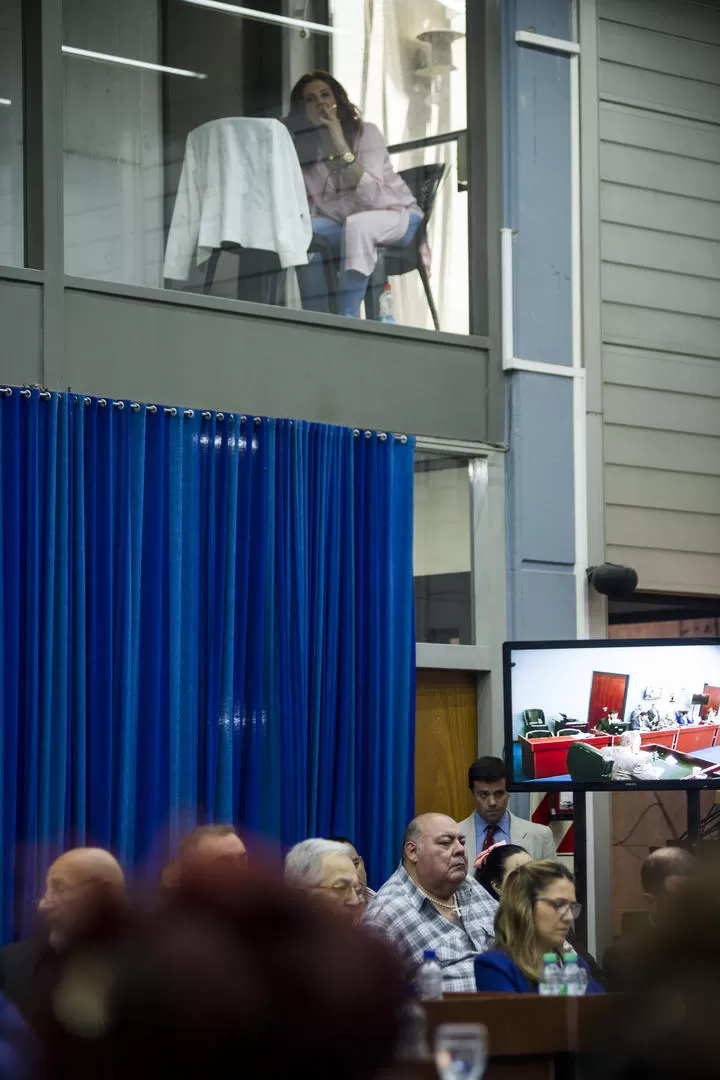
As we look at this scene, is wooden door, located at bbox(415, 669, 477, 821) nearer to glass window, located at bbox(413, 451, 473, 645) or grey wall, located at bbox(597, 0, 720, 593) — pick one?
glass window, located at bbox(413, 451, 473, 645)

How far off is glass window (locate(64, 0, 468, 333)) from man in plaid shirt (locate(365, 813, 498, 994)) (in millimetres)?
2846

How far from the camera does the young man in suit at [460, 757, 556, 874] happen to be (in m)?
7.16

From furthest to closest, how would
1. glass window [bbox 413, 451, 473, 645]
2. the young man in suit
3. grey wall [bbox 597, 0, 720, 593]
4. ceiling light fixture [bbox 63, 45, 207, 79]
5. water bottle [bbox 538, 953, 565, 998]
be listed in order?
grey wall [bbox 597, 0, 720, 593]
glass window [bbox 413, 451, 473, 645]
ceiling light fixture [bbox 63, 45, 207, 79]
the young man in suit
water bottle [bbox 538, 953, 565, 998]

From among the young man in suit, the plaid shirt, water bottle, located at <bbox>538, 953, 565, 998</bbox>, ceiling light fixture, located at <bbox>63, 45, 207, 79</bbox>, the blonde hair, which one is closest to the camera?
water bottle, located at <bbox>538, 953, 565, 998</bbox>

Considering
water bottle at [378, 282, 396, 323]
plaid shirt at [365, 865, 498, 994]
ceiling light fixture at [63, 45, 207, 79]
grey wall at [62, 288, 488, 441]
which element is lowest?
plaid shirt at [365, 865, 498, 994]

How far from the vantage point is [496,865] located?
252 inches

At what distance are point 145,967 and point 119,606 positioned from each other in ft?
19.0

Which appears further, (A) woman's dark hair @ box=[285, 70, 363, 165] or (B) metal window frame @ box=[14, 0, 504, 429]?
(A) woman's dark hair @ box=[285, 70, 363, 165]

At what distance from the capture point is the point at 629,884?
834 centimetres

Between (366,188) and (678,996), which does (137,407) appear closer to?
(366,188)

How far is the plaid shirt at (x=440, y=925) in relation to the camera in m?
5.48

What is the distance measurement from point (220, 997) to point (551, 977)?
3.60m

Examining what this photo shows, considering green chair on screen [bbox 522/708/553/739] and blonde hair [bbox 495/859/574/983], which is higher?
green chair on screen [bbox 522/708/553/739]

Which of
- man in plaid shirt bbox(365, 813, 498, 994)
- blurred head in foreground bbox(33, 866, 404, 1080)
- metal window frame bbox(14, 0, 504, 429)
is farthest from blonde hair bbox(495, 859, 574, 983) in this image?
blurred head in foreground bbox(33, 866, 404, 1080)
